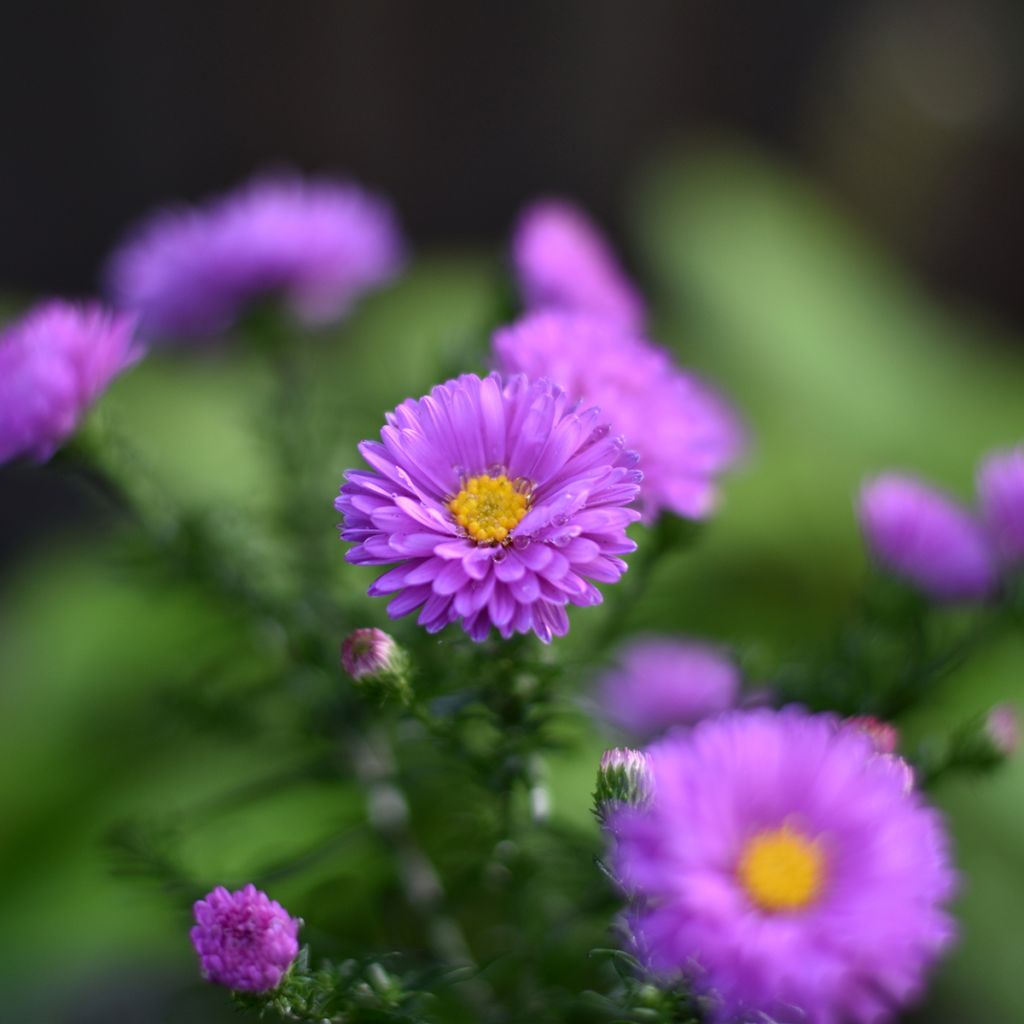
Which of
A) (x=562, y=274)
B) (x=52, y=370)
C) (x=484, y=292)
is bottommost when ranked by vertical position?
(x=52, y=370)

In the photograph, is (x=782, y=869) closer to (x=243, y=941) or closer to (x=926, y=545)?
(x=243, y=941)

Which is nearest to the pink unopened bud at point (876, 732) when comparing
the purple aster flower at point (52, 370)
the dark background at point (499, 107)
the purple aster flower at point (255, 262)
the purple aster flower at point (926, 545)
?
the purple aster flower at point (926, 545)

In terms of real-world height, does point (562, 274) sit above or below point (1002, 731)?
above

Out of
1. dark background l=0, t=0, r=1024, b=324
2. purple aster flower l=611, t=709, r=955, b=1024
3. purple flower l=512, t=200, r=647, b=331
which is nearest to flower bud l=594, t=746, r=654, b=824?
purple aster flower l=611, t=709, r=955, b=1024

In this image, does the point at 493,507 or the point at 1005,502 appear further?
the point at 1005,502

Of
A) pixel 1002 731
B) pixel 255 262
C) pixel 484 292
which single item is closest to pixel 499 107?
pixel 484 292

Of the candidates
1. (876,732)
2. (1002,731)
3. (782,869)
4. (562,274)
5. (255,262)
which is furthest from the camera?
(255,262)
